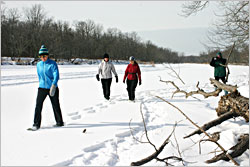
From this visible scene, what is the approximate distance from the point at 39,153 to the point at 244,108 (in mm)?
3199

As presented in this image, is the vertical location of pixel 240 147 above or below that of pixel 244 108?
below

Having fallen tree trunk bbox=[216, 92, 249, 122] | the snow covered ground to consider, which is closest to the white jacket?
the snow covered ground

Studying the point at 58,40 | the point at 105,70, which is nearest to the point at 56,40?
the point at 58,40

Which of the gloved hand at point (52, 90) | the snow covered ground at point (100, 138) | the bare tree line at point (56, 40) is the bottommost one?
the snow covered ground at point (100, 138)

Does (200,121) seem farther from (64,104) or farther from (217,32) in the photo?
(217,32)

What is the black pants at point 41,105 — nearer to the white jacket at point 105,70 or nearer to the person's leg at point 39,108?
the person's leg at point 39,108

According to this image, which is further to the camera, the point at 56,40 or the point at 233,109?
the point at 56,40

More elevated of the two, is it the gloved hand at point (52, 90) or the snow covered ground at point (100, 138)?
the gloved hand at point (52, 90)

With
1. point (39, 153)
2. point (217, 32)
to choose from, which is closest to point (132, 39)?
point (217, 32)

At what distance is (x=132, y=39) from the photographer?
303 ft

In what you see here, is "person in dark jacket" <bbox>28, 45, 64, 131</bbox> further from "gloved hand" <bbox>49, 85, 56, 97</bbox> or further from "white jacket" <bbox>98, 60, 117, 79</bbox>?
"white jacket" <bbox>98, 60, 117, 79</bbox>

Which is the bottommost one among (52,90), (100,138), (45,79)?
(100,138)

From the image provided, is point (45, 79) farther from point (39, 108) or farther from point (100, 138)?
Answer: point (100, 138)

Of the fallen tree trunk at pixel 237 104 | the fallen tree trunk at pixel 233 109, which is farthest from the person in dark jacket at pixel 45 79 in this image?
the fallen tree trunk at pixel 237 104
